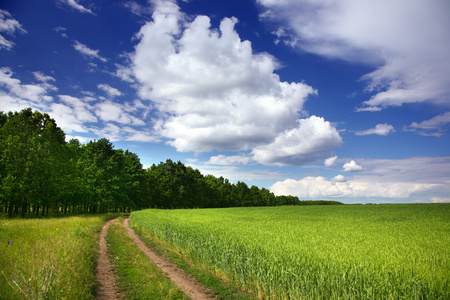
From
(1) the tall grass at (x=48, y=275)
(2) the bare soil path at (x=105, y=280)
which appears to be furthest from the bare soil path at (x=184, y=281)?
(1) the tall grass at (x=48, y=275)

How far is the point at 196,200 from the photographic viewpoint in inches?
3482

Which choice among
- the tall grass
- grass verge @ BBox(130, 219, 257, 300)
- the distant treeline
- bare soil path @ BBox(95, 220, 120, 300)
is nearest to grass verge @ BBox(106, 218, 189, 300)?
bare soil path @ BBox(95, 220, 120, 300)

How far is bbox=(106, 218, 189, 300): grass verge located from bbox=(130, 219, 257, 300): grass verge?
145cm

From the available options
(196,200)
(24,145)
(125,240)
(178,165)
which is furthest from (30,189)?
(196,200)

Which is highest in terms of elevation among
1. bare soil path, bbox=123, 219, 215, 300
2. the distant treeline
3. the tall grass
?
the distant treeline

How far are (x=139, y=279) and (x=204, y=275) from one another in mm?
3121

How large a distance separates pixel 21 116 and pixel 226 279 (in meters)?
44.0

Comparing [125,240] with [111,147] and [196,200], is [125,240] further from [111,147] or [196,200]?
[196,200]

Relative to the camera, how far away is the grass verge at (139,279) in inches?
345

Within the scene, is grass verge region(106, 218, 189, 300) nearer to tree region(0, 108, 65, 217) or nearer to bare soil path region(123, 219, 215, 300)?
bare soil path region(123, 219, 215, 300)

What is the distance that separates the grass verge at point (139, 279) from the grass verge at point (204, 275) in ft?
4.76

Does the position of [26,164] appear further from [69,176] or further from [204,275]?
[204,275]

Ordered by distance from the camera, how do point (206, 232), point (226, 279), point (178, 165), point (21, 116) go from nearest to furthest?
point (226, 279)
point (206, 232)
point (21, 116)
point (178, 165)

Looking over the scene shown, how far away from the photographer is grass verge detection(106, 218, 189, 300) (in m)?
8.77
